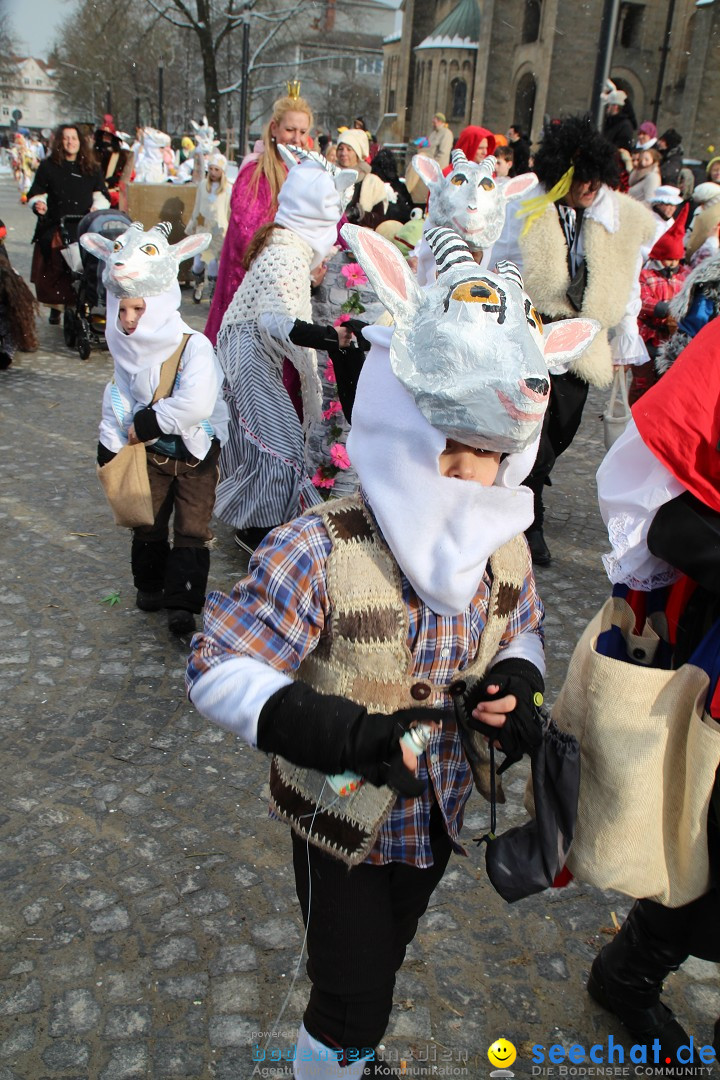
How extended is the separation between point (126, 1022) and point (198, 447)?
2394 millimetres

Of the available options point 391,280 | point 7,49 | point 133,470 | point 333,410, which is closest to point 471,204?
point 333,410

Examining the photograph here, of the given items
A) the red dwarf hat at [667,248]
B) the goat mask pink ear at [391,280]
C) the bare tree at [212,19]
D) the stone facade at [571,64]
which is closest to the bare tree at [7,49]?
the bare tree at [212,19]

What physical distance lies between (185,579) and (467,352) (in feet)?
9.54

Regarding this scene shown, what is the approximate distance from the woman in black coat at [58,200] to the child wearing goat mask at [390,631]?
9187 mm

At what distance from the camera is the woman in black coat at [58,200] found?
1012cm

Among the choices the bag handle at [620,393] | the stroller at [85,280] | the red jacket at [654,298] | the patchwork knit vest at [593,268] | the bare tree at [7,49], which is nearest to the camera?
the patchwork knit vest at [593,268]

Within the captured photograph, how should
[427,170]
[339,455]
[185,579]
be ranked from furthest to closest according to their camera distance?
[427,170], [339,455], [185,579]

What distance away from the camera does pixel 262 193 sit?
5.48 metres

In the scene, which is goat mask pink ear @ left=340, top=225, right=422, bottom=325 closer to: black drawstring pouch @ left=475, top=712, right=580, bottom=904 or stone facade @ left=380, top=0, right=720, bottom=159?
black drawstring pouch @ left=475, top=712, right=580, bottom=904

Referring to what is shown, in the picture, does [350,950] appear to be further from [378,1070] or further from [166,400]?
[166,400]

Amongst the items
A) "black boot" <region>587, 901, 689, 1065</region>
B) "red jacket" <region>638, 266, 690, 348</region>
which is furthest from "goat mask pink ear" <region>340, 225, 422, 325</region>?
"red jacket" <region>638, 266, 690, 348</region>

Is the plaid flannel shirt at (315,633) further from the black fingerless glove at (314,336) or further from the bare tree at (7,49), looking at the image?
the bare tree at (7,49)

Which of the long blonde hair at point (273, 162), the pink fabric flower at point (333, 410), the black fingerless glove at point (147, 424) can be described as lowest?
the pink fabric flower at point (333, 410)

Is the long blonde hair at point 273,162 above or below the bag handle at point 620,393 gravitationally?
above
